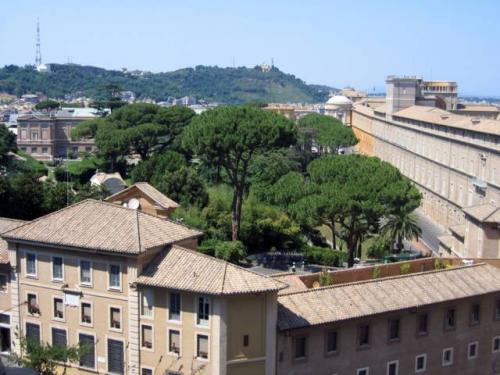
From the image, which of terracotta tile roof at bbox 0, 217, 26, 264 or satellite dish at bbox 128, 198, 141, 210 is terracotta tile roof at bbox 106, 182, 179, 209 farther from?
terracotta tile roof at bbox 0, 217, 26, 264

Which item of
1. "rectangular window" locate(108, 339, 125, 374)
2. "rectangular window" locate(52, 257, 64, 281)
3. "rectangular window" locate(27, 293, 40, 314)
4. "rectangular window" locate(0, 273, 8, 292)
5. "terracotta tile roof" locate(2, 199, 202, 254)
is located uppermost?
"terracotta tile roof" locate(2, 199, 202, 254)

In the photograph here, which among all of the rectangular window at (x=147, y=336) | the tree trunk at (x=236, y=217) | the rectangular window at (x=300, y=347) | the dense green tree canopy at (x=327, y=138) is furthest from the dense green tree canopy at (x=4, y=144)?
the rectangular window at (x=300, y=347)

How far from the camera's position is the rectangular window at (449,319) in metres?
29.1

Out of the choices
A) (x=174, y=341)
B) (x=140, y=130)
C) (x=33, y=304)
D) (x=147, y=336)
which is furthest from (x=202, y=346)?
(x=140, y=130)

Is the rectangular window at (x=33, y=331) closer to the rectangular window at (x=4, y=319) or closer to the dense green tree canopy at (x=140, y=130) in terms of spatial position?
the rectangular window at (x=4, y=319)

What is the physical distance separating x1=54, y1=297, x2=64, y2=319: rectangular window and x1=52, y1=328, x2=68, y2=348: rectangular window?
0.54 m

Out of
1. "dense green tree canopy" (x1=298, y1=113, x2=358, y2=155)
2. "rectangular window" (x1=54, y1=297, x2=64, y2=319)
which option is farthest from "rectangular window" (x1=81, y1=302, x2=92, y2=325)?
"dense green tree canopy" (x1=298, y1=113, x2=358, y2=155)

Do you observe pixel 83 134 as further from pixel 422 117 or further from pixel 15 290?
pixel 15 290

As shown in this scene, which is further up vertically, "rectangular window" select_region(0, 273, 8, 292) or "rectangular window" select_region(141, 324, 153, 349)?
"rectangular window" select_region(0, 273, 8, 292)

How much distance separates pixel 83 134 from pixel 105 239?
6982 centimetres

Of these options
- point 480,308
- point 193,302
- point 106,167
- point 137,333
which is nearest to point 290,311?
point 193,302

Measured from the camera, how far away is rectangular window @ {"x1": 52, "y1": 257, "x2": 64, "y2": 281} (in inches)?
1094

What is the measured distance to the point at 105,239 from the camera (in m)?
26.8

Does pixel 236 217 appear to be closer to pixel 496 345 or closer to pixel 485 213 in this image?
pixel 485 213
